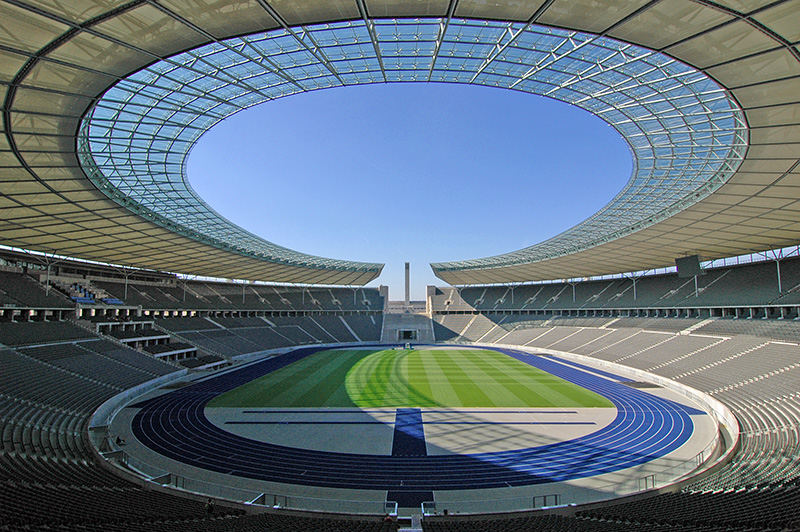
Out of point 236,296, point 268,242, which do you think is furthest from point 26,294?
point 236,296

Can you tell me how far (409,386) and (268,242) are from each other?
72.0 ft

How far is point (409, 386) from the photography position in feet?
109

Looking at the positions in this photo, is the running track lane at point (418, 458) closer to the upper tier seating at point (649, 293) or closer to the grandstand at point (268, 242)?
the grandstand at point (268, 242)

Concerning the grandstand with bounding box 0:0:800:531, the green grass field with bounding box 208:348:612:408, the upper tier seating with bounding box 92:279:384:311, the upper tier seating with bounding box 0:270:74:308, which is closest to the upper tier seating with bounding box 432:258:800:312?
the grandstand with bounding box 0:0:800:531

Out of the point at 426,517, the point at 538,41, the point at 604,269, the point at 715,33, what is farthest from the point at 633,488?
the point at 604,269

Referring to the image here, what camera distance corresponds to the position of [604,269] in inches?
2148

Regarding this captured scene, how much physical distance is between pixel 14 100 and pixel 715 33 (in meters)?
20.4

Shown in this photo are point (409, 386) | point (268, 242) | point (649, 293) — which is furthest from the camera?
point (649, 293)

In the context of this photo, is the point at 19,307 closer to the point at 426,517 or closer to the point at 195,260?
the point at 195,260

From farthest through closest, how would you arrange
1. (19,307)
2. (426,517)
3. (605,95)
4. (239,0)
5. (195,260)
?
(195,260)
(19,307)
(605,95)
(426,517)
(239,0)

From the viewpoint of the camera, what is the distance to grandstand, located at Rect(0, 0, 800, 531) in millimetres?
10797

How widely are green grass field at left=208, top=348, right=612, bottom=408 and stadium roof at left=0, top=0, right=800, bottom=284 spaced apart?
14.2 m

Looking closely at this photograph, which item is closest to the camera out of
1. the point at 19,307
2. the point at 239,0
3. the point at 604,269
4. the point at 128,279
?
the point at 239,0

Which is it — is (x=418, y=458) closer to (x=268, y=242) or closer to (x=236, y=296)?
(x=268, y=242)
